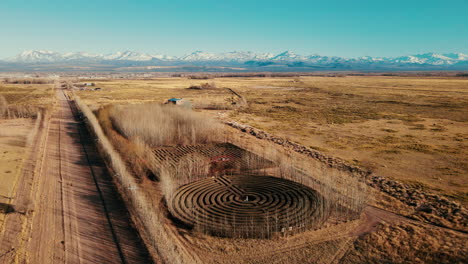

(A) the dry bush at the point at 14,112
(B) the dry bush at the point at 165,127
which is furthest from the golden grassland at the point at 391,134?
(A) the dry bush at the point at 14,112

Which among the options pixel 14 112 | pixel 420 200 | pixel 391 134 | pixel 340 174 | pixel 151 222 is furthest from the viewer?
pixel 14 112

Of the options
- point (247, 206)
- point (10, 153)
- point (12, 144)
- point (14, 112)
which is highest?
point (14, 112)

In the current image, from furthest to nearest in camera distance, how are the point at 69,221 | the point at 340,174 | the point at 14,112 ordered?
the point at 14,112
the point at 340,174
the point at 69,221

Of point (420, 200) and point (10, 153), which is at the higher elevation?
point (10, 153)

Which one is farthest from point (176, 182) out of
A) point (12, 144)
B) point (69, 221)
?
point (12, 144)

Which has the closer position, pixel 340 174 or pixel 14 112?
pixel 340 174

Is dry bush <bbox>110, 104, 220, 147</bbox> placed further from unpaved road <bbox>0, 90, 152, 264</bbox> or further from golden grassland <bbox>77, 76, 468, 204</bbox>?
golden grassland <bbox>77, 76, 468, 204</bbox>

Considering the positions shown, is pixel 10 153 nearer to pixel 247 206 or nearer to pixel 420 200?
pixel 247 206
